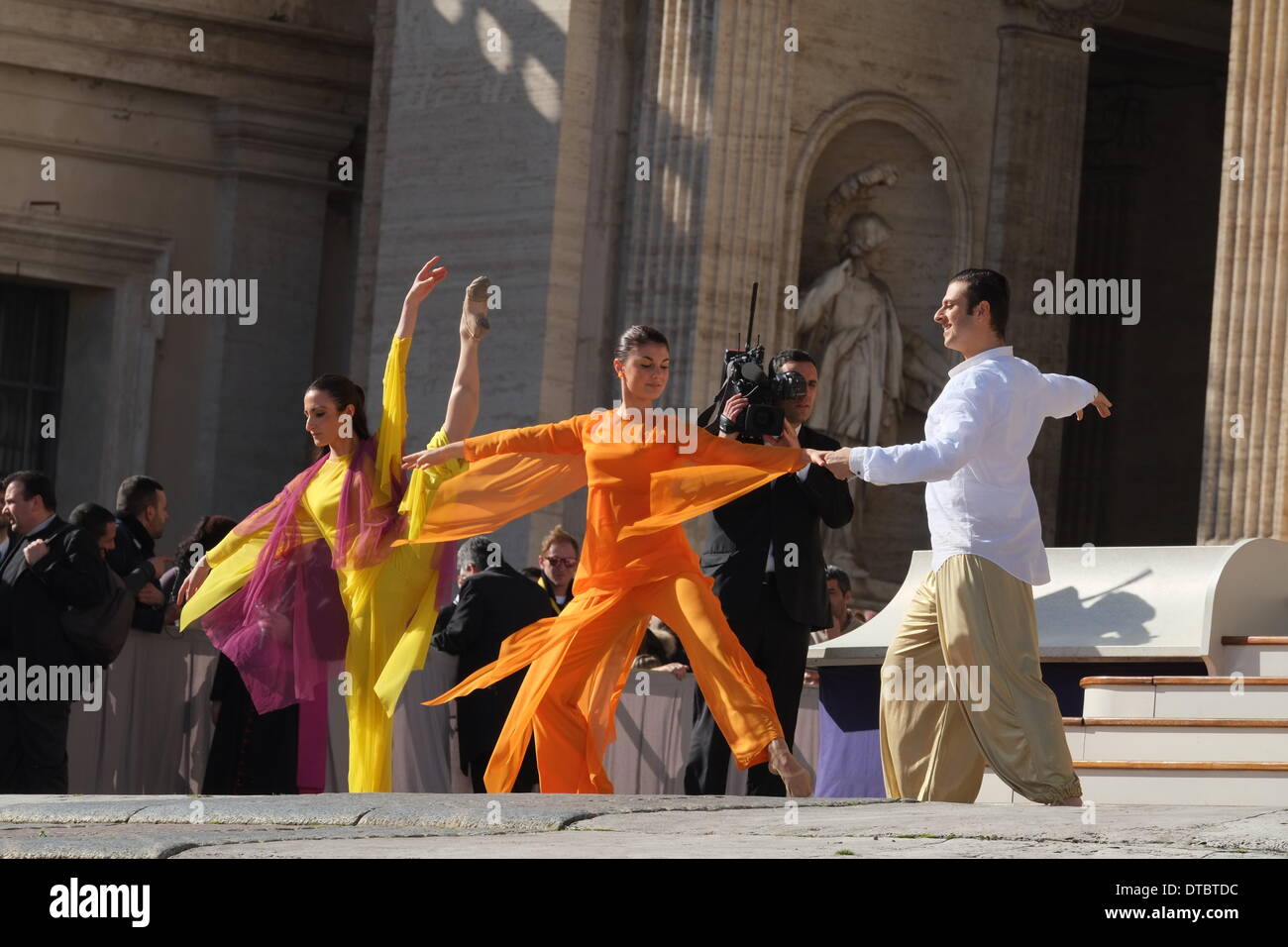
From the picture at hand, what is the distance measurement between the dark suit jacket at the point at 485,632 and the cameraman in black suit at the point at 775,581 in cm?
191

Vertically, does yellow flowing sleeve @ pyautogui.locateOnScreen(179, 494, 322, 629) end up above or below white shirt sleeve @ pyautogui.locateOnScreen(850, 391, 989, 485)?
below

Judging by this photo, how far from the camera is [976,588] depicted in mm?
8266

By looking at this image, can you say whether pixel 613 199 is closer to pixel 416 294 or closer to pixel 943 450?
pixel 416 294

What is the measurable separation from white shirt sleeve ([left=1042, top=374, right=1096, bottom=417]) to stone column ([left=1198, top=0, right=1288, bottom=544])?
600 cm

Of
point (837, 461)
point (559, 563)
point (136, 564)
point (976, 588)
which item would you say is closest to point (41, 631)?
point (136, 564)

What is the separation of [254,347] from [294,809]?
46.2 feet

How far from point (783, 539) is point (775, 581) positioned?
0.17 metres

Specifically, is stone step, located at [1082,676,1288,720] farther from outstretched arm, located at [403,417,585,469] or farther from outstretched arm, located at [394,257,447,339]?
outstretched arm, located at [394,257,447,339]

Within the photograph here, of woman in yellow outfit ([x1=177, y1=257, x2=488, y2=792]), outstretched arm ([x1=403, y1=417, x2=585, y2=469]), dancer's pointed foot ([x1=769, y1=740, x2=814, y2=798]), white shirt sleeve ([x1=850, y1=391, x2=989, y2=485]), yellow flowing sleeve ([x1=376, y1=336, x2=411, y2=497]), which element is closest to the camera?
white shirt sleeve ([x1=850, y1=391, x2=989, y2=485])

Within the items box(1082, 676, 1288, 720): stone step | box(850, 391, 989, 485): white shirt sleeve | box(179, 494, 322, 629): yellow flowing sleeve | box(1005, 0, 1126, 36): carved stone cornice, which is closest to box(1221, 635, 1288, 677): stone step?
box(1082, 676, 1288, 720): stone step

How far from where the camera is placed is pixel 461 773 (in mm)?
12141

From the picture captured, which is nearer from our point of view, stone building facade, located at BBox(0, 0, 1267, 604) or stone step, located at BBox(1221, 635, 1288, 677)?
stone step, located at BBox(1221, 635, 1288, 677)

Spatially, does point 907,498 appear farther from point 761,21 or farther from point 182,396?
point 182,396

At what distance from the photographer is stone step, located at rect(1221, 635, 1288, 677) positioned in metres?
10.1
